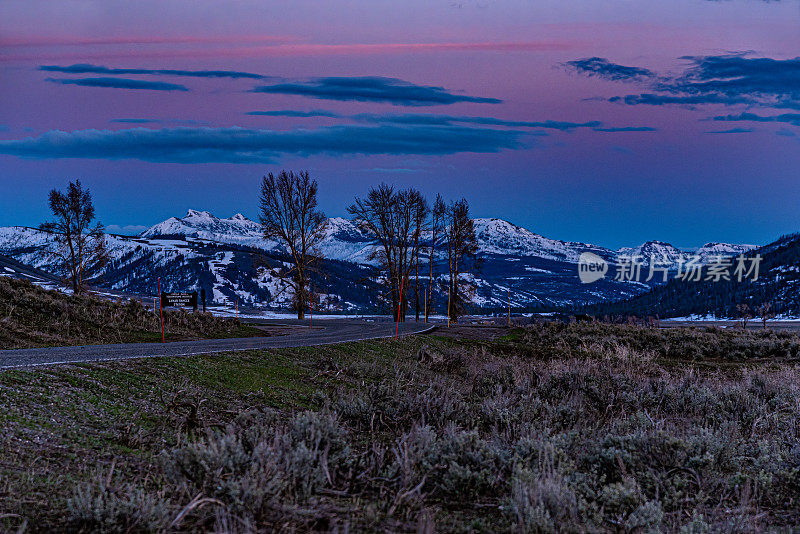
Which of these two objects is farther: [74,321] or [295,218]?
[295,218]

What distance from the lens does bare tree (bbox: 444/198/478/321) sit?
56.1 meters

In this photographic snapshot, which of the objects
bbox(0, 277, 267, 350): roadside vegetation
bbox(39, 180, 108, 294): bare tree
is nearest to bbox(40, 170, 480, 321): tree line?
bbox(39, 180, 108, 294): bare tree

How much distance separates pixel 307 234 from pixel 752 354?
31923 mm

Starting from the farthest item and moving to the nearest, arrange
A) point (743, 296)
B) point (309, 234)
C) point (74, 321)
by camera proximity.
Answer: point (743, 296) → point (309, 234) → point (74, 321)

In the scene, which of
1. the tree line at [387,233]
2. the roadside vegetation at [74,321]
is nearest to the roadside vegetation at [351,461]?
the roadside vegetation at [74,321]

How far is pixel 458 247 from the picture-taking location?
5728 centimetres

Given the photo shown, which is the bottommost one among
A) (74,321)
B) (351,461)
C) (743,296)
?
(351,461)

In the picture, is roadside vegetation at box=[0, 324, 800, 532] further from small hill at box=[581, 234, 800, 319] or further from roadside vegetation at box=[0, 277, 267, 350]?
small hill at box=[581, 234, 800, 319]

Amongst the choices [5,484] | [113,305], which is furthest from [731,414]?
[113,305]

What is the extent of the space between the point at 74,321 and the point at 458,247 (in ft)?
122

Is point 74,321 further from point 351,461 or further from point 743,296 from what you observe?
point 743,296

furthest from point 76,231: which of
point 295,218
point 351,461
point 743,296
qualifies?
point 743,296

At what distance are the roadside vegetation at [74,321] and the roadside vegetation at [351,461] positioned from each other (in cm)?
968

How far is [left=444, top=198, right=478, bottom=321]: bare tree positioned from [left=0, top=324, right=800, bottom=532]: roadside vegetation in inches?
1630
